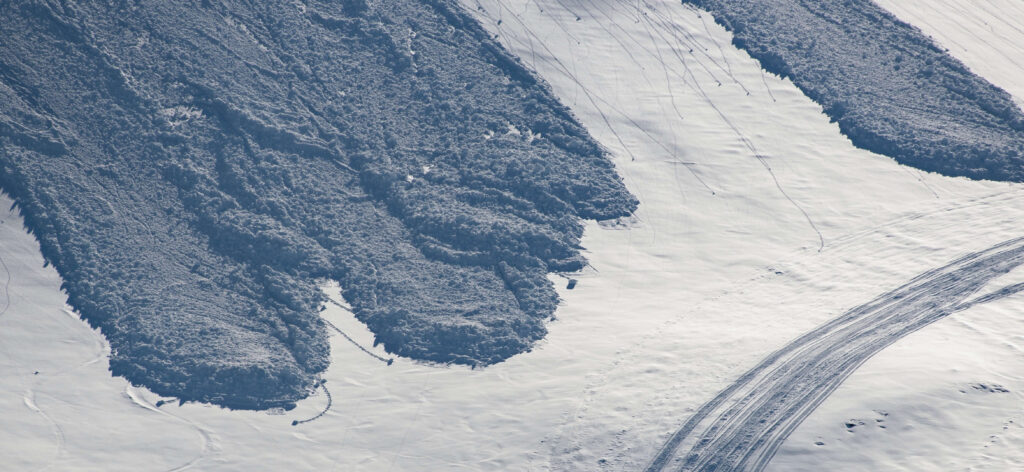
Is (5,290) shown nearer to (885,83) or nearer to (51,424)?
(51,424)

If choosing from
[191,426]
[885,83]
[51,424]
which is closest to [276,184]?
[191,426]

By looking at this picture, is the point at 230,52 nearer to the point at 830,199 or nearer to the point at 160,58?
the point at 160,58

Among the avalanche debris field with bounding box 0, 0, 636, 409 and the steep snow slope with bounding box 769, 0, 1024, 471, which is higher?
the steep snow slope with bounding box 769, 0, 1024, 471

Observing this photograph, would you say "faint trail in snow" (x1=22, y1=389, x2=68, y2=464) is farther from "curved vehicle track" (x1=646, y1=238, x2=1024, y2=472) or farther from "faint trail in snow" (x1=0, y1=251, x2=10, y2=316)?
"curved vehicle track" (x1=646, y1=238, x2=1024, y2=472)

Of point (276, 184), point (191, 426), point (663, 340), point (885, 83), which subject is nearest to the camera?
point (191, 426)

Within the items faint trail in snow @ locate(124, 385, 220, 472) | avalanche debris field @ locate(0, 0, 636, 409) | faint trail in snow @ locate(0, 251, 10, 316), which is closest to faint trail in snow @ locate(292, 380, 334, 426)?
avalanche debris field @ locate(0, 0, 636, 409)

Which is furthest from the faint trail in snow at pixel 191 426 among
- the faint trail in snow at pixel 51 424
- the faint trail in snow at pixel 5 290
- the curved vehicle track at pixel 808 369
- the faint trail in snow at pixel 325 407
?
the curved vehicle track at pixel 808 369
